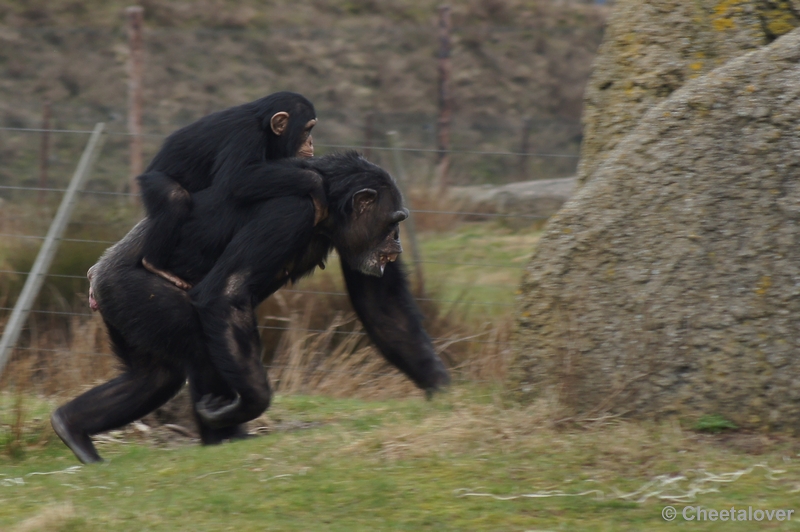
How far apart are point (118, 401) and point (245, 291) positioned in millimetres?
896

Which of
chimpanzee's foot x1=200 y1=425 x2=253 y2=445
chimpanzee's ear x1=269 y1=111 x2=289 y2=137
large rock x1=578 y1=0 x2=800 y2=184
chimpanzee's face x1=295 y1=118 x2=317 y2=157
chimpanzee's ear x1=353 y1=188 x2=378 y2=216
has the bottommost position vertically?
chimpanzee's foot x1=200 y1=425 x2=253 y2=445

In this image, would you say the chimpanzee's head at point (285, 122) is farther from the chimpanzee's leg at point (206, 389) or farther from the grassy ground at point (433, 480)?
the grassy ground at point (433, 480)

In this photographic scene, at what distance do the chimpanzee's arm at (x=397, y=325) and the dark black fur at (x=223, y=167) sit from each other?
0.72m

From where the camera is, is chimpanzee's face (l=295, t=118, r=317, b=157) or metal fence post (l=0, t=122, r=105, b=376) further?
metal fence post (l=0, t=122, r=105, b=376)

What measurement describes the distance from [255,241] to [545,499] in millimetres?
1860

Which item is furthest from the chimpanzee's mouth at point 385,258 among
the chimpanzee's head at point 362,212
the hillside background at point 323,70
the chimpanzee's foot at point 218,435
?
the hillside background at point 323,70

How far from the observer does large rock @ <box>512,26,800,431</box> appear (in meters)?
4.16

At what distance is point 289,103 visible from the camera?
16.6 feet

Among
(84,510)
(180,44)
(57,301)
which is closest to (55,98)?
(180,44)

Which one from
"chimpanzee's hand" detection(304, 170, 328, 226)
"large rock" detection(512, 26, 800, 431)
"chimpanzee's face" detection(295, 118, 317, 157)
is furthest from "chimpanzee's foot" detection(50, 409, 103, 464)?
"large rock" detection(512, 26, 800, 431)

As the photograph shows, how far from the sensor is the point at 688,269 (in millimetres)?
4352

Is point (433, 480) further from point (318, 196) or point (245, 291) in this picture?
point (318, 196)

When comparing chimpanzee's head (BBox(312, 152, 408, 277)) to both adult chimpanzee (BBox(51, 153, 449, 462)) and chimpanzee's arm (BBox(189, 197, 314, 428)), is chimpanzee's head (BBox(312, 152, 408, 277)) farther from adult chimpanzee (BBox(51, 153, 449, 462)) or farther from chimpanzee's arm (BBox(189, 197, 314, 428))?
chimpanzee's arm (BBox(189, 197, 314, 428))

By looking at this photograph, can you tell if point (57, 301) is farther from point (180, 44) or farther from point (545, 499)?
point (180, 44)
